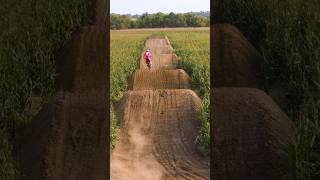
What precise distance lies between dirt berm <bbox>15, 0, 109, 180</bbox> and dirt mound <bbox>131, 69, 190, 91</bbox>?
54.2ft

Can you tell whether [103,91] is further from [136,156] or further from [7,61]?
[136,156]

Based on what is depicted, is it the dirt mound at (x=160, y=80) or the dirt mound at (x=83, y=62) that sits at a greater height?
the dirt mound at (x=83, y=62)

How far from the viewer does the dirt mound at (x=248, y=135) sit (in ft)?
26.5

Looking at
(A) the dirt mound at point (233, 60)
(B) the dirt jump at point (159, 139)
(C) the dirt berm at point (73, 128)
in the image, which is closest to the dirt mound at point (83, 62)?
(C) the dirt berm at point (73, 128)

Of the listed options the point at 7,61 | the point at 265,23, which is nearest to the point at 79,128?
the point at 7,61

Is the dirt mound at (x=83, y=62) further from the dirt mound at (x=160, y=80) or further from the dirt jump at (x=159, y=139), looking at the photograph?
the dirt mound at (x=160, y=80)

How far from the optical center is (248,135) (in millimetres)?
8375

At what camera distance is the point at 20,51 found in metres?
10.0

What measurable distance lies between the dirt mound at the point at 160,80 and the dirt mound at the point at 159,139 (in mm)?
4671

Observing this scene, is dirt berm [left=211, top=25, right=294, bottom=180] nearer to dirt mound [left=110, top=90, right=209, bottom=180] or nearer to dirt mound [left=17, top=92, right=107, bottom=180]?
dirt mound [left=17, top=92, right=107, bottom=180]

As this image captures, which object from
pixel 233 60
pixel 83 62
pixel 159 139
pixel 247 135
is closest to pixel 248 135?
pixel 247 135

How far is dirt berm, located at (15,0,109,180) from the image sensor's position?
8.40 meters

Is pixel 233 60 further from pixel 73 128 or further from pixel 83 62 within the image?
pixel 73 128

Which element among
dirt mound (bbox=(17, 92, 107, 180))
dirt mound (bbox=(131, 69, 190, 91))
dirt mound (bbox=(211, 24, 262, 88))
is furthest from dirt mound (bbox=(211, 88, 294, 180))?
dirt mound (bbox=(131, 69, 190, 91))
